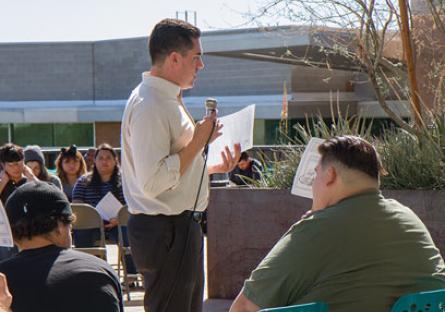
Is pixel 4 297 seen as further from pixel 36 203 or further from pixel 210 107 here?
pixel 210 107

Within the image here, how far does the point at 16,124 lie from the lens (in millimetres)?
43688

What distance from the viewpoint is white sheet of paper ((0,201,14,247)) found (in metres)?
3.72

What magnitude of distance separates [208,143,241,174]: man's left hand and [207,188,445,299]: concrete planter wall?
10.8 ft

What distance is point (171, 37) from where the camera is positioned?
471cm

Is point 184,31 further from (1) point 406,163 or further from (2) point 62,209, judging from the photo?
(1) point 406,163

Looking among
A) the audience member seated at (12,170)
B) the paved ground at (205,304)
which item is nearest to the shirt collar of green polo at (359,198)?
the paved ground at (205,304)

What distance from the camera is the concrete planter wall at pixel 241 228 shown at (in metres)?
8.55

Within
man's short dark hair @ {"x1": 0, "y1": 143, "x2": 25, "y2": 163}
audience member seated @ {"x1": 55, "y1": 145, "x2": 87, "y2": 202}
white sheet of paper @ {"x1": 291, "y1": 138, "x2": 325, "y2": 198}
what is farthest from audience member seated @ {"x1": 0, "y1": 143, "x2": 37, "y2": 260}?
white sheet of paper @ {"x1": 291, "y1": 138, "x2": 325, "y2": 198}

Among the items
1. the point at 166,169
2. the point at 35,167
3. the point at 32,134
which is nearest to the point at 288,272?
the point at 166,169

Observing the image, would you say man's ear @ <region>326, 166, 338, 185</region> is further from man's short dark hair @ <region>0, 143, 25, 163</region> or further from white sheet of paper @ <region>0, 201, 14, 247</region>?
man's short dark hair @ <region>0, 143, 25, 163</region>

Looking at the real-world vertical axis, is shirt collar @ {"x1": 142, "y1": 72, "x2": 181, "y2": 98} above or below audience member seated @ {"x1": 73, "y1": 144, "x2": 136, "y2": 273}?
above

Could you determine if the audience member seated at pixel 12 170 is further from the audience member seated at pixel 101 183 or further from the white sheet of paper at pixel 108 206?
the audience member seated at pixel 101 183

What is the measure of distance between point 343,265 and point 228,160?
168cm

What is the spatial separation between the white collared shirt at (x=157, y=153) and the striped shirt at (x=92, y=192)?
636cm
